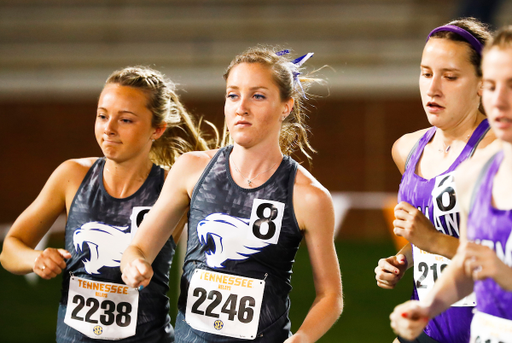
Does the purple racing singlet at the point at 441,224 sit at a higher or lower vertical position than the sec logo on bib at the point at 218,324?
higher

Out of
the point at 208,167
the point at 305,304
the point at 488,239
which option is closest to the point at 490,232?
the point at 488,239

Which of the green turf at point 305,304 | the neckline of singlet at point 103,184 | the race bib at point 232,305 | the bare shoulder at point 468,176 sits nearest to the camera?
the bare shoulder at point 468,176

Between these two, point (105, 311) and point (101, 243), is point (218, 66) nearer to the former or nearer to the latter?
point (101, 243)

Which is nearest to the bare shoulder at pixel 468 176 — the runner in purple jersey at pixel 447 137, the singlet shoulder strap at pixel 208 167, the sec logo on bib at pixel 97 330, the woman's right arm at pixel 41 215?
the runner in purple jersey at pixel 447 137

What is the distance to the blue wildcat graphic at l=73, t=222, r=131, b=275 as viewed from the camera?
2.54 meters

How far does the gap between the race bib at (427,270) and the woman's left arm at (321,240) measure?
0.31 meters

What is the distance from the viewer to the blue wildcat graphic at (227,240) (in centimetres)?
222

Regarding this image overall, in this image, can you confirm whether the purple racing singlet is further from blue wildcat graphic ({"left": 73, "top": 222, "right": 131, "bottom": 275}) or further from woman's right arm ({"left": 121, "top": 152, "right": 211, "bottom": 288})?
blue wildcat graphic ({"left": 73, "top": 222, "right": 131, "bottom": 275})

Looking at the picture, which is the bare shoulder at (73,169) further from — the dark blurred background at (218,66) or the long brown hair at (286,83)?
the dark blurred background at (218,66)

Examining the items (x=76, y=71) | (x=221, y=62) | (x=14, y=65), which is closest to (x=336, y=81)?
(x=221, y=62)

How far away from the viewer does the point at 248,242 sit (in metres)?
2.22

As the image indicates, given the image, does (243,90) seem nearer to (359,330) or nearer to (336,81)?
(359,330)

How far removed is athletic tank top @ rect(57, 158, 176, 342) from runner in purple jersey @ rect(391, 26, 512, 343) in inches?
51.2

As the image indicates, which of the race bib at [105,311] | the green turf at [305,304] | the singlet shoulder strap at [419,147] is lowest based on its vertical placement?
the green turf at [305,304]
